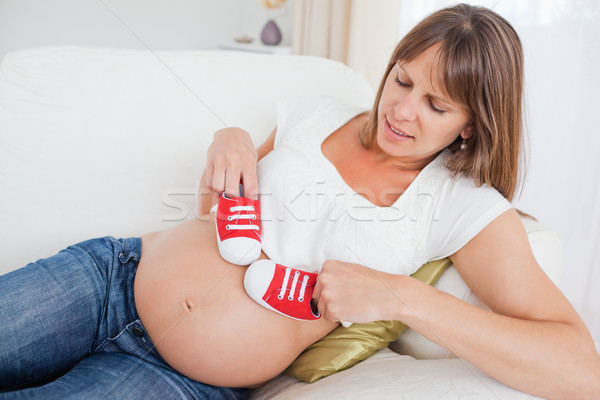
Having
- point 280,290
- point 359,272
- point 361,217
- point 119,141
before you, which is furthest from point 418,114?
point 119,141

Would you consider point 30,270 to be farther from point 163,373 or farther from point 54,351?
point 163,373

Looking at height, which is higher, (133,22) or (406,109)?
(133,22)

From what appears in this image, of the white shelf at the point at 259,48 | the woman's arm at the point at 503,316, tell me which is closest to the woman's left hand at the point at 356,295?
A: the woman's arm at the point at 503,316

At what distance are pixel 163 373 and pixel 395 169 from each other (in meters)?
0.67

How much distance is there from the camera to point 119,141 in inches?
48.4

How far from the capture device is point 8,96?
116cm

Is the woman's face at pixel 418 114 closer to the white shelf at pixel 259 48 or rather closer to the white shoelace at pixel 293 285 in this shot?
the white shoelace at pixel 293 285

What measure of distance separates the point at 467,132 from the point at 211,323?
682 mm

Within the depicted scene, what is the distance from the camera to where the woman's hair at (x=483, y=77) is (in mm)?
917

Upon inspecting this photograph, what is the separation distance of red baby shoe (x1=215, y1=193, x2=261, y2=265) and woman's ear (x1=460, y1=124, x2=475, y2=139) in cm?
49

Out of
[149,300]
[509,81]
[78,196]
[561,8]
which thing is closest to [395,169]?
[509,81]

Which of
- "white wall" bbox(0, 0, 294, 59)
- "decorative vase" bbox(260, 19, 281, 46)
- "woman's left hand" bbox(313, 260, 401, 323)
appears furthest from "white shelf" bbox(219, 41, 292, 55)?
"woman's left hand" bbox(313, 260, 401, 323)

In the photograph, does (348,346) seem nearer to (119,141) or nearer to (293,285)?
(293,285)

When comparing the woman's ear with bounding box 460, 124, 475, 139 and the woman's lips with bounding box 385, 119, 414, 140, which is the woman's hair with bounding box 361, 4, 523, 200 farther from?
the woman's lips with bounding box 385, 119, 414, 140
